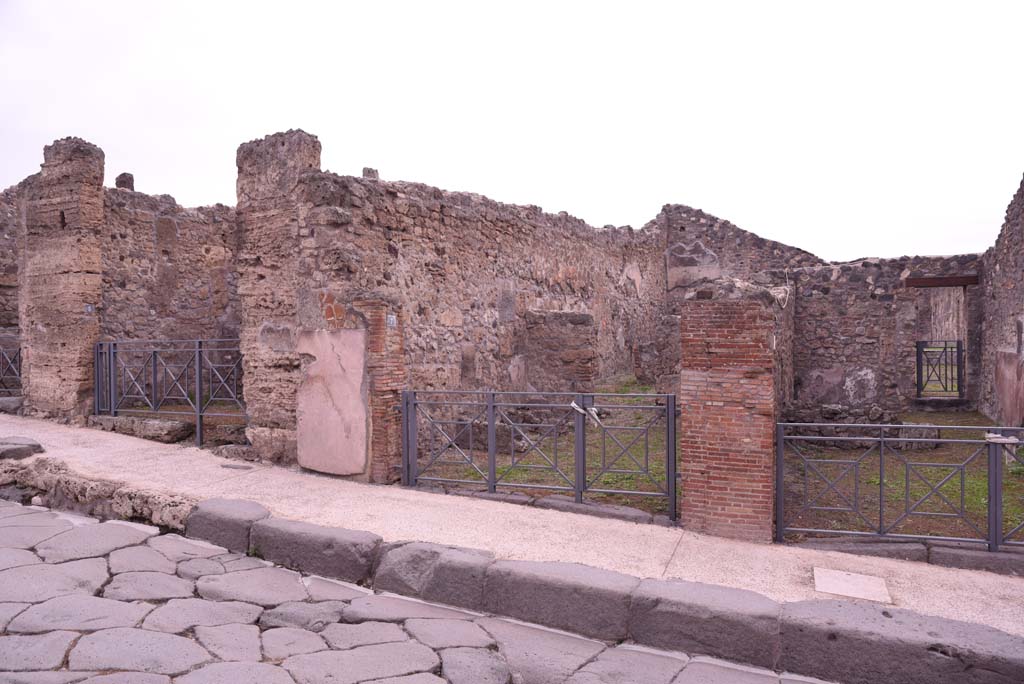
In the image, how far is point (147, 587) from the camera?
15.1 feet

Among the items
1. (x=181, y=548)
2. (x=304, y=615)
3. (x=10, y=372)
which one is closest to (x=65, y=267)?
(x=10, y=372)

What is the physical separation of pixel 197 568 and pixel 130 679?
1677mm

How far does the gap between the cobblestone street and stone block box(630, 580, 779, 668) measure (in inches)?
3.3

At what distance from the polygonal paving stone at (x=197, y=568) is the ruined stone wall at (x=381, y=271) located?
2.46m

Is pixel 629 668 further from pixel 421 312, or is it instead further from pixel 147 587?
pixel 421 312

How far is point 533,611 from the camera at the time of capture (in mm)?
4293

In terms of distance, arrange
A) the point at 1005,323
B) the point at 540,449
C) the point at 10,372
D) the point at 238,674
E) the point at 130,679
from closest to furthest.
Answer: the point at 130,679 → the point at 238,674 → the point at 540,449 → the point at 1005,323 → the point at 10,372

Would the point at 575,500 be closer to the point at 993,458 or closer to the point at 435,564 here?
the point at 435,564

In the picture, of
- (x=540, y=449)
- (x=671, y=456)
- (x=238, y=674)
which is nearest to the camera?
(x=238, y=674)

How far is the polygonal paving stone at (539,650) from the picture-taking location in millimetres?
3637

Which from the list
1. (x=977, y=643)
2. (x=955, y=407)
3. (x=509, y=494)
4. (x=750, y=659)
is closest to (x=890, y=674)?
(x=977, y=643)

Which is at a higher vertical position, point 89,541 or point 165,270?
point 165,270

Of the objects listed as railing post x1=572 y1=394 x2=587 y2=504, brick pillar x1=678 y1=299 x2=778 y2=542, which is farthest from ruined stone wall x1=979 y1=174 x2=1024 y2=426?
railing post x1=572 y1=394 x2=587 y2=504

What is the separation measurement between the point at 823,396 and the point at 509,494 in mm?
5612
